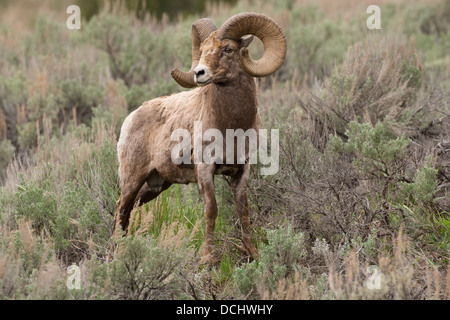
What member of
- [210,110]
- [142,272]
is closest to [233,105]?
[210,110]

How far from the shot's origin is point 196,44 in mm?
5871

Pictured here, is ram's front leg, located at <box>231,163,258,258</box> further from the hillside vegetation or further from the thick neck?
the thick neck

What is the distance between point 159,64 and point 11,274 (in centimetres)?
890

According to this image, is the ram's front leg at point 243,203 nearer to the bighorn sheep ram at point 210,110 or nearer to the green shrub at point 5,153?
the bighorn sheep ram at point 210,110

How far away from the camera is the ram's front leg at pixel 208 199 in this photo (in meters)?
5.69

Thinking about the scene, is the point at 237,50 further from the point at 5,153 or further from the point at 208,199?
the point at 5,153

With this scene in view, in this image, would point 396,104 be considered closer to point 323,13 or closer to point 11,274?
point 11,274

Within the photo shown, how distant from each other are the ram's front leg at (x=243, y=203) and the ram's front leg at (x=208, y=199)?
251 mm

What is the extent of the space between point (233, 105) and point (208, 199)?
856 millimetres

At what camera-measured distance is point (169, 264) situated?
508cm

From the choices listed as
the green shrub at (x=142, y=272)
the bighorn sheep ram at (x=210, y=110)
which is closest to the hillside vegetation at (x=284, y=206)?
the green shrub at (x=142, y=272)

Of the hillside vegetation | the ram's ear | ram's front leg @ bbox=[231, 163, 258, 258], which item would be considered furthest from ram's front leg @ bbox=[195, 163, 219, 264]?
the ram's ear

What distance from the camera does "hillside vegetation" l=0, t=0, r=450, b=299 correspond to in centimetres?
493
